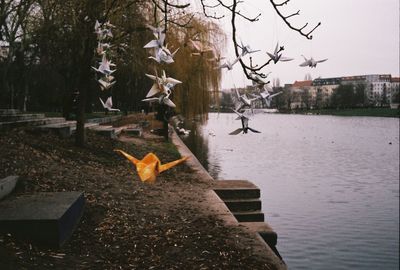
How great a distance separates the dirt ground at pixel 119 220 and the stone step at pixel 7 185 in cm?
14

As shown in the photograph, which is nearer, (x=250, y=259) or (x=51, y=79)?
(x=250, y=259)

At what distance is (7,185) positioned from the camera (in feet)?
24.3

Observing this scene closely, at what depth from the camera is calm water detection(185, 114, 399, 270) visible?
12492 millimetres

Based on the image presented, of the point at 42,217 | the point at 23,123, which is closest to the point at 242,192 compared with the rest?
the point at 42,217

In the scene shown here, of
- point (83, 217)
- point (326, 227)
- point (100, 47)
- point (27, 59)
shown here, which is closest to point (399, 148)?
point (326, 227)

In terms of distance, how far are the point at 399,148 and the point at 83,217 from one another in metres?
33.6

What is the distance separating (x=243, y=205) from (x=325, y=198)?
896 cm

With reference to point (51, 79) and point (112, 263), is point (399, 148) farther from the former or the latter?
point (112, 263)

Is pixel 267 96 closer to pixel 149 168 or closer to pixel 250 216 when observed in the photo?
pixel 149 168

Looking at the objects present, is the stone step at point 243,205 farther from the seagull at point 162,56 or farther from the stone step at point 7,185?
the seagull at point 162,56

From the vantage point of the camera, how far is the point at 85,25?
1283 cm

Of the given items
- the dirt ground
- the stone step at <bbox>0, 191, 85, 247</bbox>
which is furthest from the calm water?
the stone step at <bbox>0, 191, 85, 247</bbox>

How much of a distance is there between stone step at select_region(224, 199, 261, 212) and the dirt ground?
0.65 metres

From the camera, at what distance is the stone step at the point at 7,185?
7140 mm
